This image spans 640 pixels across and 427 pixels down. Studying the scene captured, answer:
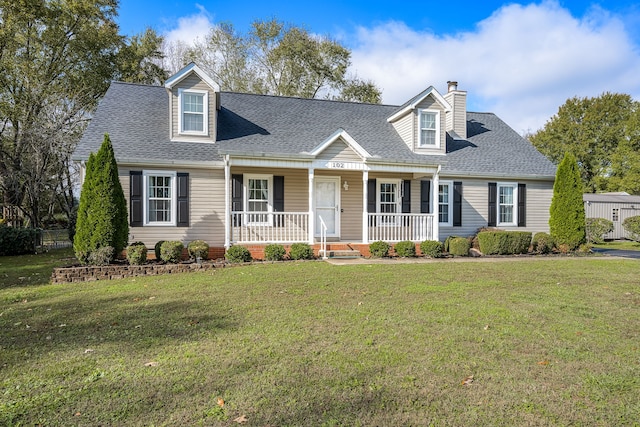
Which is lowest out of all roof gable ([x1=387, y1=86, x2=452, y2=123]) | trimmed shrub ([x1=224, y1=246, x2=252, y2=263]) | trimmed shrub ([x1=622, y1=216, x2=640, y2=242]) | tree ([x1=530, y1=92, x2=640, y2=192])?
trimmed shrub ([x1=224, y1=246, x2=252, y2=263])

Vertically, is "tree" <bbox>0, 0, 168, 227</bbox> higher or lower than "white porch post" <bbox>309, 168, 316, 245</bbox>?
higher

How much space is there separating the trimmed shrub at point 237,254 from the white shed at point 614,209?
2010cm

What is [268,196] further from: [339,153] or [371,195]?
[371,195]

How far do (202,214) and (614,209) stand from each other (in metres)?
22.8

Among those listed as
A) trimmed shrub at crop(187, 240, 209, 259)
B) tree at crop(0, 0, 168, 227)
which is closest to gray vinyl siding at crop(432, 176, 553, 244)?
trimmed shrub at crop(187, 240, 209, 259)

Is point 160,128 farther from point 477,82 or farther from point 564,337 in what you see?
point 477,82

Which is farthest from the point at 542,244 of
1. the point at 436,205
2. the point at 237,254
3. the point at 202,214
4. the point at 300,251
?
the point at 202,214

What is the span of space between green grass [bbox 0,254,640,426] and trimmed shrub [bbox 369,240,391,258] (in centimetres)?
445

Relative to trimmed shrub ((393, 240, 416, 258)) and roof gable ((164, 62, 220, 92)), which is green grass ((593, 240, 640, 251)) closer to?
trimmed shrub ((393, 240, 416, 258))

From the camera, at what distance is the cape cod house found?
12.1 m

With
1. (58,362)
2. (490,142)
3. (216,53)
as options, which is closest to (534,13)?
(490,142)

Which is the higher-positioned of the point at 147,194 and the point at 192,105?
the point at 192,105

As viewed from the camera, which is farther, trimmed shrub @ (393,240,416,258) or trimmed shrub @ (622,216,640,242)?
trimmed shrub @ (622,216,640,242)

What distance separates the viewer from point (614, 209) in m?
22.5
